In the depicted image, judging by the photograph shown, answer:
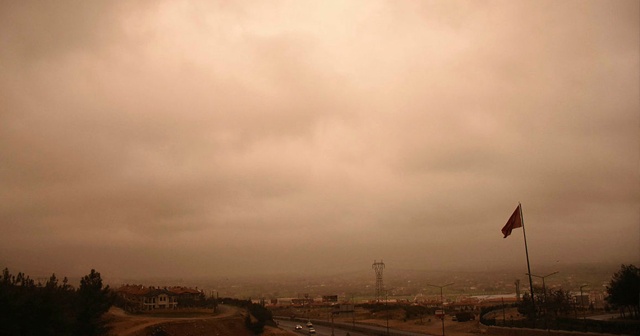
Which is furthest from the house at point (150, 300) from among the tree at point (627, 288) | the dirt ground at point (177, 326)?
the tree at point (627, 288)

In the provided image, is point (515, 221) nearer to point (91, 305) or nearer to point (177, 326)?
point (91, 305)

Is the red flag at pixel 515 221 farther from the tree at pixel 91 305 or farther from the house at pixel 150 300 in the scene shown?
the house at pixel 150 300

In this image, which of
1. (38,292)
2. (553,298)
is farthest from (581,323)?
(38,292)

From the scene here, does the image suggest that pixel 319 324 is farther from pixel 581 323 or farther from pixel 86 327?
pixel 86 327

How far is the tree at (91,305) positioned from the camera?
48.6m

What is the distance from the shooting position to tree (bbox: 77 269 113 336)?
48625mm

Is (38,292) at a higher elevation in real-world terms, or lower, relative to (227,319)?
higher

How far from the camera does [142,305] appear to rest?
114375mm

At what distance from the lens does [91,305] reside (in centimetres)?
5053

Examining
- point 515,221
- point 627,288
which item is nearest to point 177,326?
point 515,221

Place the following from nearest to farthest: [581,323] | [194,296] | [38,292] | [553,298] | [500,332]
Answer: [38,292] → [581,323] → [500,332] → [553,298] → [194,296]

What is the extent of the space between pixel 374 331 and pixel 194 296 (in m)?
63.7

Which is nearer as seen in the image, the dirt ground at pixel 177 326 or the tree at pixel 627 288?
the dirt ground at pixel 177 326

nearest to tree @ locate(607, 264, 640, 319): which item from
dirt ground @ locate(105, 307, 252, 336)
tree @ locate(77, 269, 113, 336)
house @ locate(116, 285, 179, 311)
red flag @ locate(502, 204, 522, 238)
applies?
red flag @ locate(502, 204, 522, 238)
